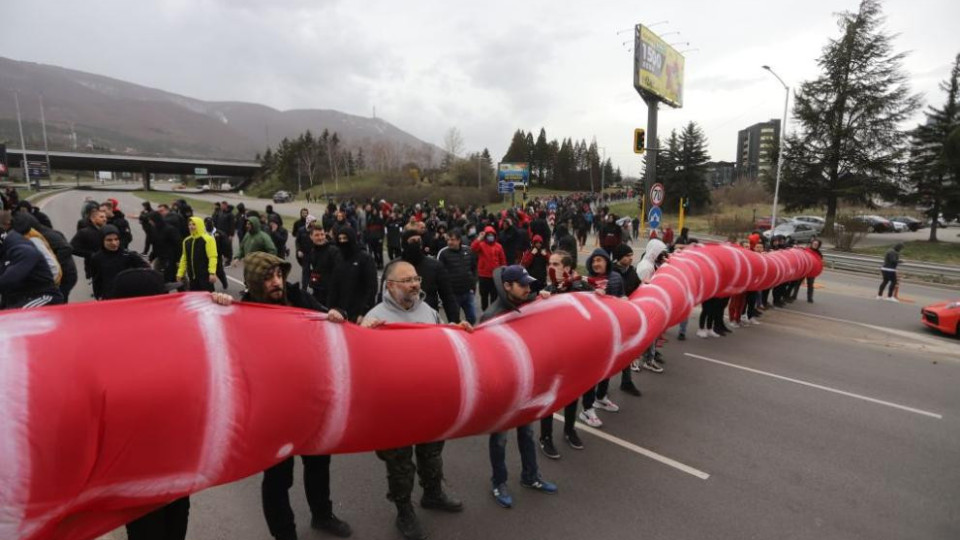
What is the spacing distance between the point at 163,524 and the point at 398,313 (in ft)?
5.79

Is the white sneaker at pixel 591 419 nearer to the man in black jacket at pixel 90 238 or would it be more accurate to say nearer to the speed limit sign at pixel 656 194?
the man in black jacket at pixel 90 238

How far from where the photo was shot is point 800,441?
16.0ft

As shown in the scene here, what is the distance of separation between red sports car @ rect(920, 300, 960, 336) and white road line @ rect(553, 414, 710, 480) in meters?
8.24

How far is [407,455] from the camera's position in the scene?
3.33 meters

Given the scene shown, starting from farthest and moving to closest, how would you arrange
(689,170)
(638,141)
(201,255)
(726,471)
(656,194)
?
1. (689,170)
2. (638,141)
3. (656,194)
4. (201,255)
5. (726,471)

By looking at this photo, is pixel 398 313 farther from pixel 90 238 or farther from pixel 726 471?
pixel 90 238

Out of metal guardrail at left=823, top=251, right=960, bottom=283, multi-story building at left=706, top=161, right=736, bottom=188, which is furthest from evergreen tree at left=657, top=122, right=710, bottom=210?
multi-story building at left=706, top=161, right=736, bottom=188

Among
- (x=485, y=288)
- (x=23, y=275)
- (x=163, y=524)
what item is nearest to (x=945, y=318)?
(x=485, y=288)

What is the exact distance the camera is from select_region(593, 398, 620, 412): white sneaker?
17.8 feet

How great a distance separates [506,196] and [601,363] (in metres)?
63.2

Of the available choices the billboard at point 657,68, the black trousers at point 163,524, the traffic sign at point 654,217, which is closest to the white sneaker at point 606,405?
the black trousers at point 163,524

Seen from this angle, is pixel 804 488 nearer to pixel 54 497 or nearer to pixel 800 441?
pixel 800 441

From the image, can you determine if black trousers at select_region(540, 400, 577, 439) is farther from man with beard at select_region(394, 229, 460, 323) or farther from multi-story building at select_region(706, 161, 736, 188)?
multi-story building at select_region(706, 161, 736, 188)

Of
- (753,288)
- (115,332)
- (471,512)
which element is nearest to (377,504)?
(471,512)
